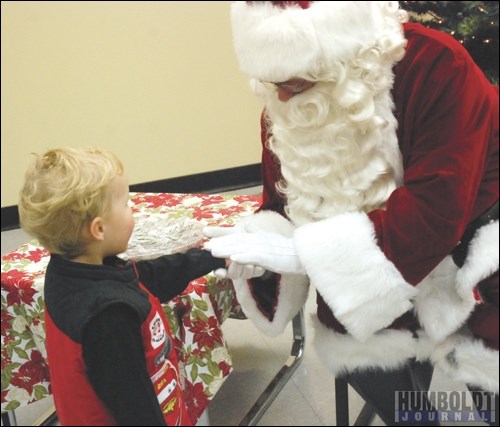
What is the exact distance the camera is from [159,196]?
1.69 meters

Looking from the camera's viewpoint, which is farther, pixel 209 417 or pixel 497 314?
pixel 209 417

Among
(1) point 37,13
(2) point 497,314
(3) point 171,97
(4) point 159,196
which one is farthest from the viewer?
(3) point 171,97

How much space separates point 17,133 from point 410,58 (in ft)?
8.35

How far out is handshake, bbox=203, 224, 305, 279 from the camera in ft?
3.12

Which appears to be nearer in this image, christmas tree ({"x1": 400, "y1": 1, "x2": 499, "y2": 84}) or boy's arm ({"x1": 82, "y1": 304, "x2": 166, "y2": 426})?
boy's arm ({"x1": 82, "y1": 304, "x2": 166, "y2": 426})

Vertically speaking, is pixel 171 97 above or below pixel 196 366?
above

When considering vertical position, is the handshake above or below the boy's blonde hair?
below

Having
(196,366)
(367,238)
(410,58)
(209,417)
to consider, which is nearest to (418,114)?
(410,58)

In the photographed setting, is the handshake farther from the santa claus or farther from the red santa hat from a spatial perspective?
the red santa hat

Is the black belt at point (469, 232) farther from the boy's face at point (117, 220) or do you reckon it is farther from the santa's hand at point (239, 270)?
the boy's face at point (117, 220)

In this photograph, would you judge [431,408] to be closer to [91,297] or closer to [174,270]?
[174,270]

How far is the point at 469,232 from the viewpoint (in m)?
0.97

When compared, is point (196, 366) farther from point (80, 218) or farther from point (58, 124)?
point (58, 124)

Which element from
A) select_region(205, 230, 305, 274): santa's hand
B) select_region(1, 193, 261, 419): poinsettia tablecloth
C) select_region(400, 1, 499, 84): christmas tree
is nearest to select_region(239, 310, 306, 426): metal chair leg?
select_region(1, 193, 261, 419): poinsettia tablecloth
